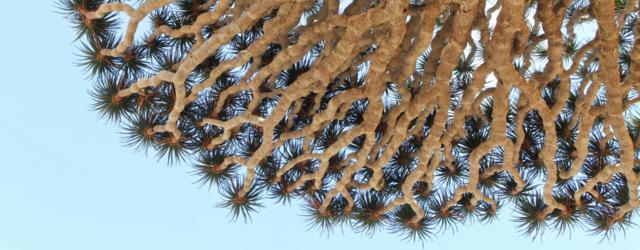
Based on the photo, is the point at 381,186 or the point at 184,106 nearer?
the point at 184,106

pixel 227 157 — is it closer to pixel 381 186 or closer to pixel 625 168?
pixel 381 186

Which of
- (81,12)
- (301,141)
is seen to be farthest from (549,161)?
(81,12)

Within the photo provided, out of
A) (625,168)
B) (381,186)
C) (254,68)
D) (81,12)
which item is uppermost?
(81,12)

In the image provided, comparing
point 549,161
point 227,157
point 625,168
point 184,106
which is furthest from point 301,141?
point 625,168

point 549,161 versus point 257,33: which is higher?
point 257,33

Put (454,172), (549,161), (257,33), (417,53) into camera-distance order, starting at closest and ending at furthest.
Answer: (417,53), (549,161), (257,33), (454,172)

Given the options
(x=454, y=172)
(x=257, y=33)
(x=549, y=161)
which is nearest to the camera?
(x=549, y=161)
